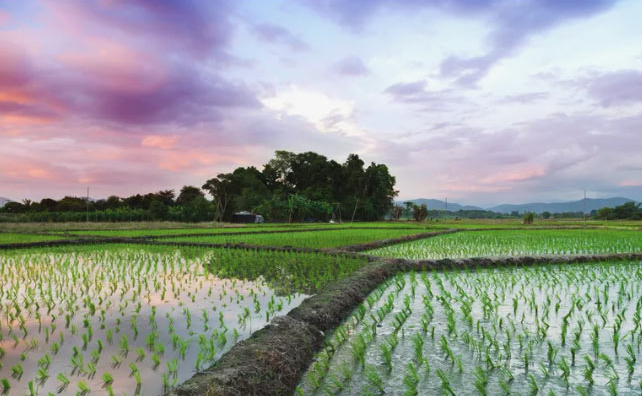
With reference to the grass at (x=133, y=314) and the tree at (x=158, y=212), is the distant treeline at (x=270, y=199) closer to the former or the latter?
the tree at (x=158, y=212)

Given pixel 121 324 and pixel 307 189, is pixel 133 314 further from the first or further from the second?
pixel 307 189

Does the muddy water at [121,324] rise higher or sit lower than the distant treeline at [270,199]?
lower

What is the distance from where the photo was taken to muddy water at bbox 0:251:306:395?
10.0 ft

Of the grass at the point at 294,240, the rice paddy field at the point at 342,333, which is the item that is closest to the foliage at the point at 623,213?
the grass at the point at 294,240

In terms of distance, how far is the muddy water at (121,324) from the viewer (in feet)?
10.0

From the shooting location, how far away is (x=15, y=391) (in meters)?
2.76

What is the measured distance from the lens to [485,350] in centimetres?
→ 365

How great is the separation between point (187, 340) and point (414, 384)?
83.6 inches

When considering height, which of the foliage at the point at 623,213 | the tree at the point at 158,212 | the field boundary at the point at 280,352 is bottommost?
the field boundary at the point at 280,352

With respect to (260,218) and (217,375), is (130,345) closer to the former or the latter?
(217,375)

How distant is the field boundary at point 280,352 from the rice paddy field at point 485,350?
16 cm

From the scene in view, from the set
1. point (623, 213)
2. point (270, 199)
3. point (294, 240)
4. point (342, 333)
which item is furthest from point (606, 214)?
point (342, 333)

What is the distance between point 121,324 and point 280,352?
2.18 meters

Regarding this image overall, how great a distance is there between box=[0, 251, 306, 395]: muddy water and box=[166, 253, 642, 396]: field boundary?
1.23 feet
